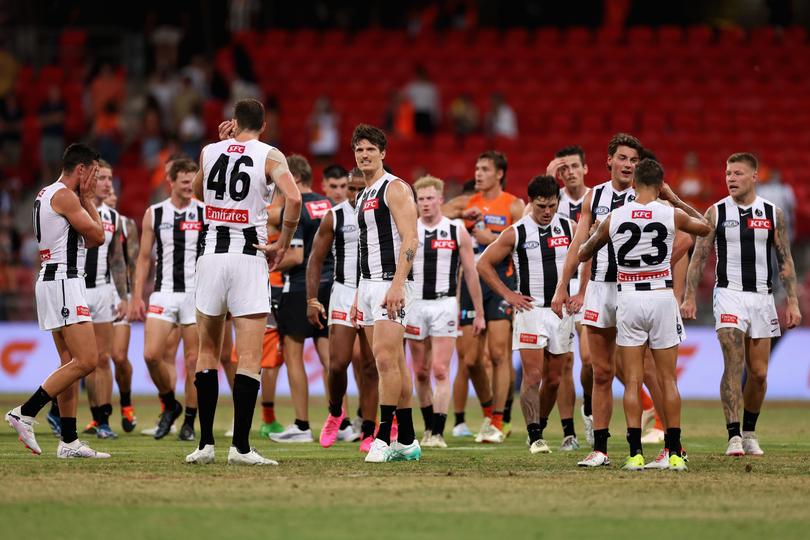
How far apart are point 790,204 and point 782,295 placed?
2031 mm

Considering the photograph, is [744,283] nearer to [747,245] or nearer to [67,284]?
[747,245]

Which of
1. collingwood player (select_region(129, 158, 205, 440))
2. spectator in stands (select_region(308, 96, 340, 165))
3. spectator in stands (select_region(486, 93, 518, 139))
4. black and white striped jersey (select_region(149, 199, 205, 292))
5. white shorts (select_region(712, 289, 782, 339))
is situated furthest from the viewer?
spectator in stands (select_region(486, 93, 518, 139))

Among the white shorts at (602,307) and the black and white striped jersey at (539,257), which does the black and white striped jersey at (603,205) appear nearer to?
the white shorts at (602,307)

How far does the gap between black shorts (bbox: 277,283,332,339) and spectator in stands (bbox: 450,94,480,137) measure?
12077mm

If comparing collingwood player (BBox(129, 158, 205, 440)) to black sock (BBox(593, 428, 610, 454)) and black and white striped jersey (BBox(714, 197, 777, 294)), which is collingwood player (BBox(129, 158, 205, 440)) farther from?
black and white striped jersey (BBox(714, 197, 777, 294))

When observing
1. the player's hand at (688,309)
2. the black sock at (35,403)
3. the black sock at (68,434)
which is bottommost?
the black sock at (68,434)

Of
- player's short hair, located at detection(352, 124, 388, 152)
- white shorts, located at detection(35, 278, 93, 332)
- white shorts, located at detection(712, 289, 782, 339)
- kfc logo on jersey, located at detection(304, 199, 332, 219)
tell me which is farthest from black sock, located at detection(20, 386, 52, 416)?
white shorts, located at detection(712, 289, 782, 339)

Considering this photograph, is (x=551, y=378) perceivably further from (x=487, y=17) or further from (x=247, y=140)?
(x=487, y=17)

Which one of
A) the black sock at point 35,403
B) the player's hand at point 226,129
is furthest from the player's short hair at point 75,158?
the black sock at point 35,403

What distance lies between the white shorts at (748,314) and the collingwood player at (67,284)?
5.60m

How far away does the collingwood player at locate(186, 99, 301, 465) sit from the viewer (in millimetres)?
9734

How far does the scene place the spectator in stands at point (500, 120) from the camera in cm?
2495

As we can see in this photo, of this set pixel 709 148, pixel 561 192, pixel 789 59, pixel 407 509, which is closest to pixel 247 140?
pixel 407 509

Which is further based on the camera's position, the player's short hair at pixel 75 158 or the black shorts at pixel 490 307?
the black shorts at pixel 490 307
